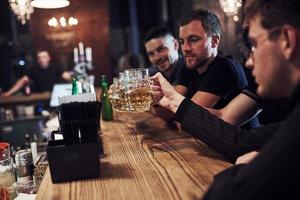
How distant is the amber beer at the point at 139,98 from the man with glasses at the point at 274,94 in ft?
2.22

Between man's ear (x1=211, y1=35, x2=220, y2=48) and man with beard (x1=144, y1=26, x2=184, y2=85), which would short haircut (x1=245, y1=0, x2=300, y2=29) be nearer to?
man's ear (x1=211, y1=35, x2=220, y2=48)

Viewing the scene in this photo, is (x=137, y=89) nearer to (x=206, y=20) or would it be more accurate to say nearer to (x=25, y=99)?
(x=206, y=20)

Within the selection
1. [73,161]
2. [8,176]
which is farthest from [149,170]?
[8,176]

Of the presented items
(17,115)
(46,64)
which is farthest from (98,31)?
(17,115)

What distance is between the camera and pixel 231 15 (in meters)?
2.61

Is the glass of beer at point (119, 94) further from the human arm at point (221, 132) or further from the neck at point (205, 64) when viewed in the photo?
the neck at point (205, 64)

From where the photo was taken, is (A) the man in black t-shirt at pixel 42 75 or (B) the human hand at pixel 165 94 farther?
(A) the man in black t-shirt at pixel 42 75

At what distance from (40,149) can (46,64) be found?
3.79 m

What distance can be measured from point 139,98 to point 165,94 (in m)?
0.13

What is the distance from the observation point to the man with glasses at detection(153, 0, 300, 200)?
70cm

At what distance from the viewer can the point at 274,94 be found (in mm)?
897

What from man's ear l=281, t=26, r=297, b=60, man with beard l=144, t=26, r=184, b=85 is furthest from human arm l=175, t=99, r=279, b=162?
man with beard l=144, t=26, r=184, b=85

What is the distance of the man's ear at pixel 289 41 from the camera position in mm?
829

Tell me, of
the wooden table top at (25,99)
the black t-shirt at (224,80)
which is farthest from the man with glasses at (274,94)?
the wooden table top at (25,99)
